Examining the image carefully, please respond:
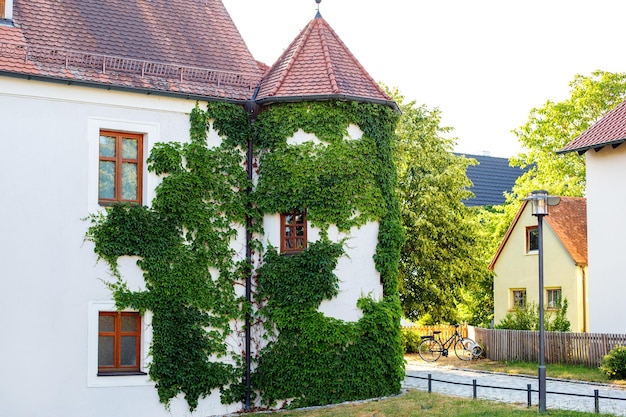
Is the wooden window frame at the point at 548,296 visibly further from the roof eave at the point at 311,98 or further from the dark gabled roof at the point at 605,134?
the roof eave at the point at 311,98

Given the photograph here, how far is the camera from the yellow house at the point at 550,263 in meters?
37.6

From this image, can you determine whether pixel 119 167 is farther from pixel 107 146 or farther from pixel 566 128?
pixel 566 128

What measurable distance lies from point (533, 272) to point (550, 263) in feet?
4.65

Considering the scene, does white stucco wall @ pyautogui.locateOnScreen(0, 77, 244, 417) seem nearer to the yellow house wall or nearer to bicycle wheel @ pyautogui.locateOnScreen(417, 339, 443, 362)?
bicycle wheel @ pyautogui.locateOnScreen(417, 339, 443, 362)

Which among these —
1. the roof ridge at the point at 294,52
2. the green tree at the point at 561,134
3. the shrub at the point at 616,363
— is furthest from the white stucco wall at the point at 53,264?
the green tree at the point at 561,134

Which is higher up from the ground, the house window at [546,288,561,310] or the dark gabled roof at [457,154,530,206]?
the dark gabled roof at [457,154,530,206]

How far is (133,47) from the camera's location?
22.9 metres

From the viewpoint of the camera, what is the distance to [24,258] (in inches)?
780

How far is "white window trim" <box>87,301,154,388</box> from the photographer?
20312 mm

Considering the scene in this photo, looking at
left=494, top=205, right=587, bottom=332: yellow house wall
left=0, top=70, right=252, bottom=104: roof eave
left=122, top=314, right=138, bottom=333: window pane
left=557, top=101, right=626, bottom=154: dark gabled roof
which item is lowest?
left=122, top=314, right=138, bottom=333: window pane

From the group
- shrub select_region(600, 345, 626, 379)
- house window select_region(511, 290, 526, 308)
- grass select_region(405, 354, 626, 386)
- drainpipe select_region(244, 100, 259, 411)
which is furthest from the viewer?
house window select_region(511, 290, 526, 308)

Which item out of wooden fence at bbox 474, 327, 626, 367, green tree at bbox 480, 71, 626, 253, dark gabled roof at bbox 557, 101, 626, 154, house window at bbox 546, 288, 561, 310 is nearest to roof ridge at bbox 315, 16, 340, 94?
dark gabled roof at bbox 557, 101, 626, 154

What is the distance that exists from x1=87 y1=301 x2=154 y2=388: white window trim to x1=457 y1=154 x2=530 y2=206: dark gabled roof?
49987 millimetres

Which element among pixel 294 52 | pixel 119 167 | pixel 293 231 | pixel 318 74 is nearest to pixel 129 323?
pixel 119 167
